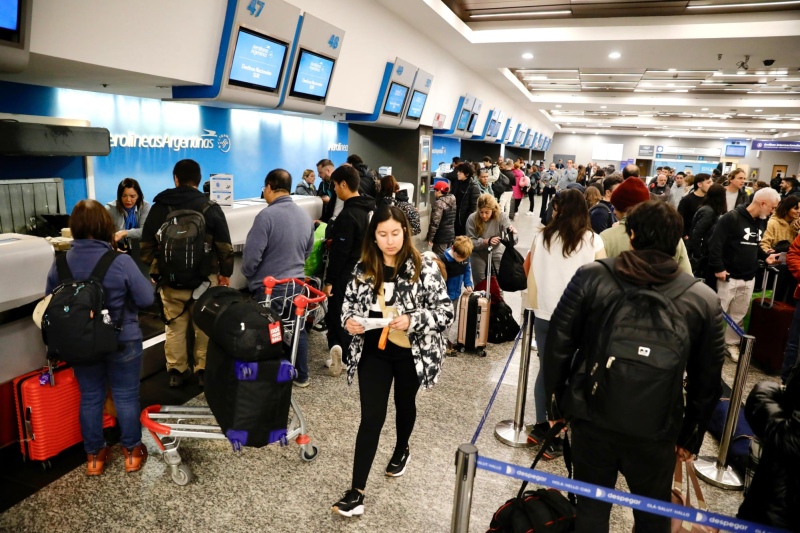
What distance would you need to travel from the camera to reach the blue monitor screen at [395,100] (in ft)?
26.5

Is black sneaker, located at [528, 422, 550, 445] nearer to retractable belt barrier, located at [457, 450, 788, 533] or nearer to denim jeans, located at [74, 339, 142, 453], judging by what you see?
retractable belt barrier, located at [457, 450, 788, 533]

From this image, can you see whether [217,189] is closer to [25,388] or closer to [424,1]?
[25,388]

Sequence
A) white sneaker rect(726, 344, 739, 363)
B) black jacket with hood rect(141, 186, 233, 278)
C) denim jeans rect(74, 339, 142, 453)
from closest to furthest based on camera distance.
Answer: denim jeans rect(74, 339, 142, 453), black jacket with hood rect(141, 186, 233, 278), white sneaker rect(726, 344, 739, 363)

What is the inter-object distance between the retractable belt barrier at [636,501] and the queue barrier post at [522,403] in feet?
6.04

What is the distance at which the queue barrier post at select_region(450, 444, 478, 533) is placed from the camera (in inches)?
66.0

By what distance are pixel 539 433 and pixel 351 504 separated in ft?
4.82

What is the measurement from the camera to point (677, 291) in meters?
1.90

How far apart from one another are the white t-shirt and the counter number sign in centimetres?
324

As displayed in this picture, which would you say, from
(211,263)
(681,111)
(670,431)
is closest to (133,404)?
(211,263)

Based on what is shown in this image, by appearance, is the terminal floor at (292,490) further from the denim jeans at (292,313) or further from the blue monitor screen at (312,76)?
the blue monitor screen at (312,76)

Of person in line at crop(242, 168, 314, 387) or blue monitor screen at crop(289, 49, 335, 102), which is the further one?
blue monitor screen at crop(289, 49, 335, 102)

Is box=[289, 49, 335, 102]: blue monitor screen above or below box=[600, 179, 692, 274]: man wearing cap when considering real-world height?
above

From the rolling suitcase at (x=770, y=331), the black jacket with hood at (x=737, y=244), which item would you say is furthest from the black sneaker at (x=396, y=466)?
the rolling suitcase at (x=770, y=331)

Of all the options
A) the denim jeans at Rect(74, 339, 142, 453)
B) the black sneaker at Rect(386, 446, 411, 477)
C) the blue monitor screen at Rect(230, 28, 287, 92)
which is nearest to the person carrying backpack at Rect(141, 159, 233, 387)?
the denim jeans at Rect(74, 339, 142, 453)
